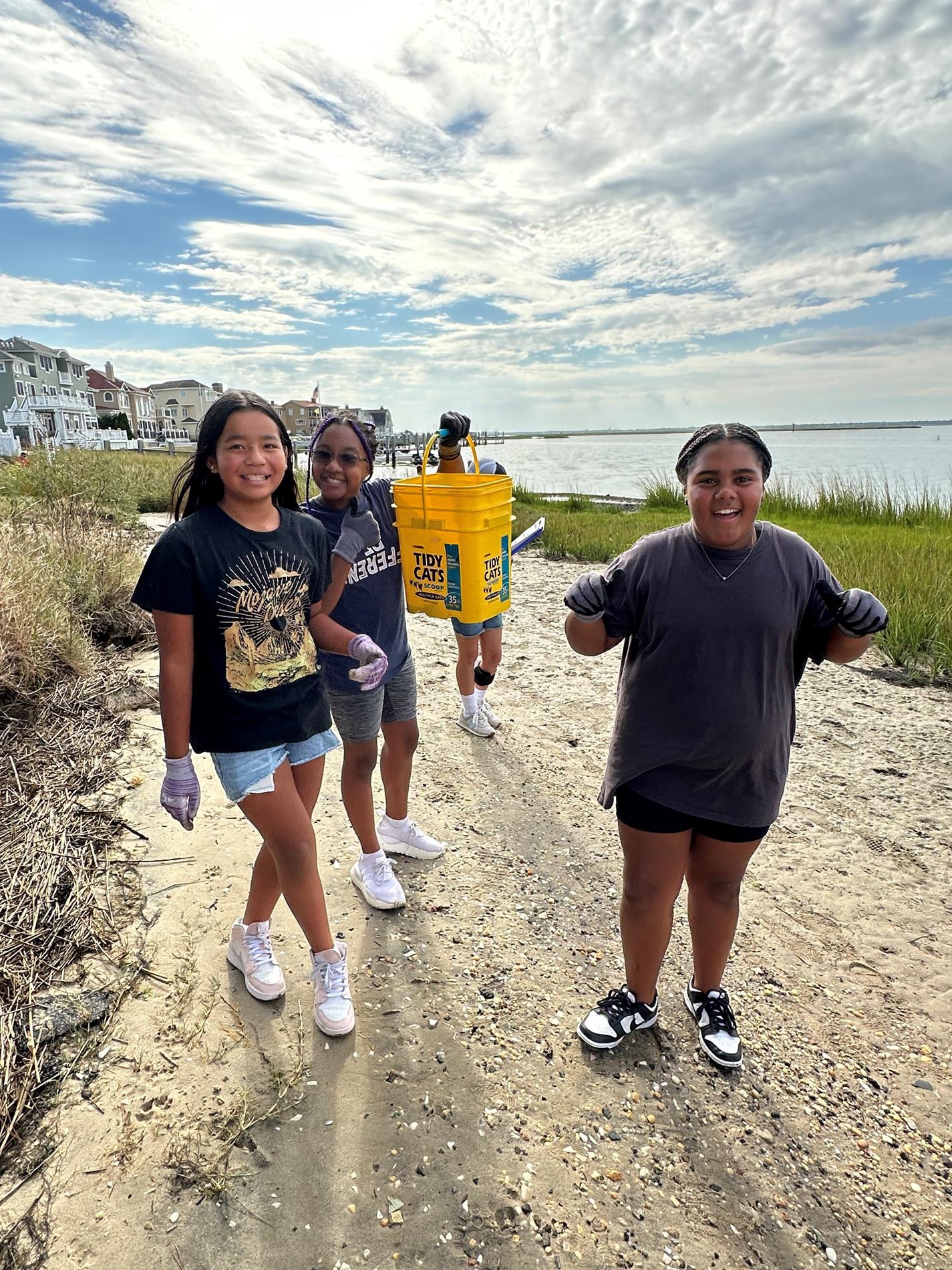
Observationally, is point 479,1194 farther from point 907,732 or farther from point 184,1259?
point 907,732

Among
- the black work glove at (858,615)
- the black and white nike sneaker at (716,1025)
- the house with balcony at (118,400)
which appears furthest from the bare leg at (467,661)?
the house with balcony at (118,400)

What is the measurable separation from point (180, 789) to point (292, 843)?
35 cm

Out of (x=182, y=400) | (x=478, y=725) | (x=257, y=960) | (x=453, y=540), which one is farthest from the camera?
(x=182, y=400)

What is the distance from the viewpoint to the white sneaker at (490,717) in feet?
15.1

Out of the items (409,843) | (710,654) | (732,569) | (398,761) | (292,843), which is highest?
(732,569)

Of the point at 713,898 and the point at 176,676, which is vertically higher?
the point at 176,676

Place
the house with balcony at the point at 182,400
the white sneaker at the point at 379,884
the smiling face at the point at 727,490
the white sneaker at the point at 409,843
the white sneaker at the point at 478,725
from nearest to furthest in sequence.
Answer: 1. the smiling face at the point at 727,490
2. the white sneaker at the point at 379,884
3. the white sneaker at the point at 409,843
4. the white sneaker at the point at 478,725
5. the house with balcony at the point at 182,400

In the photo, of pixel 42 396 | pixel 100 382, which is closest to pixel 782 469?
pixel 42 396

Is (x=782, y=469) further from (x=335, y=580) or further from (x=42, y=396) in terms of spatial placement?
(x=42, y=396)

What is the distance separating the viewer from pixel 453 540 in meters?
2.60

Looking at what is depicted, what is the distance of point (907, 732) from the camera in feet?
15.3

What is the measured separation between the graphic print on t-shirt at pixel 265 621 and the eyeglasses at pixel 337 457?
564mm

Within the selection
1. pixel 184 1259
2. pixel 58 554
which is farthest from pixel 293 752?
pixel 58 554

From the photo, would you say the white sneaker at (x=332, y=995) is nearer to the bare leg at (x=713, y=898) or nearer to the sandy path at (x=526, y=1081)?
the sandy path at (x=526, y=1081)
